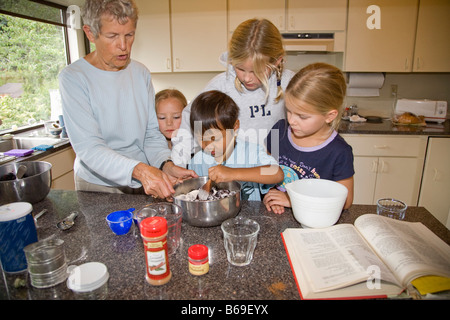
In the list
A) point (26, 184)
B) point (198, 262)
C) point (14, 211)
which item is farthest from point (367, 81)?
point (14, 211)

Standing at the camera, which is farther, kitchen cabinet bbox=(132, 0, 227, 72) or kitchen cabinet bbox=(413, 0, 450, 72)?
kitchen cabinet bbox=(132, 0, 227, 72)

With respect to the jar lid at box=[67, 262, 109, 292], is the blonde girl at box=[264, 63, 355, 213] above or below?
above

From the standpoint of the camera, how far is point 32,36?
2693 mm

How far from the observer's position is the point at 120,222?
927 millimetres

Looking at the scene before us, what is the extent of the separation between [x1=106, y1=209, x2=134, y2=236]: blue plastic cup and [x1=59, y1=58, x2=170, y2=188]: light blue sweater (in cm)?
17

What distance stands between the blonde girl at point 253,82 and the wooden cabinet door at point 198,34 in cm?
147

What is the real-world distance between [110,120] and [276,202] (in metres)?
0.84

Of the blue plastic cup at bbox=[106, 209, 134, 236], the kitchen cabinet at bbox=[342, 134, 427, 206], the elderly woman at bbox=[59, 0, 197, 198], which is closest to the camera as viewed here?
the blue plastic cup at bbox=[106, 209, 134, 236]

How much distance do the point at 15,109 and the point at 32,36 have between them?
0.68m

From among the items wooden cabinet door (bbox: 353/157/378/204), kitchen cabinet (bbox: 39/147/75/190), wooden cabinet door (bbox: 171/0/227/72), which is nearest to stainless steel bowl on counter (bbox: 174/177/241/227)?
kitchen cabinet (bbox: 39/147/75/190)

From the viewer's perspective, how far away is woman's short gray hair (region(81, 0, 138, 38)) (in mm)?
1152

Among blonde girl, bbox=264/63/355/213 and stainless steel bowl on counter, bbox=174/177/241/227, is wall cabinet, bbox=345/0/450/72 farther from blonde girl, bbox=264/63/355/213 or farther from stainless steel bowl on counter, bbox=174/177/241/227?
stainless steel bowl on counter, bbox=174/177/241/227
